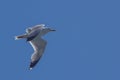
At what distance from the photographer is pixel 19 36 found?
623 inches

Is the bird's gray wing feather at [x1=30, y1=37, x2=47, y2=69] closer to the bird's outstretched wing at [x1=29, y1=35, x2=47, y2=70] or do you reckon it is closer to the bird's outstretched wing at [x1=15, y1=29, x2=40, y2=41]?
the bird's outstretched wing at [x1=29, y1=35, x2=47, y2=70]

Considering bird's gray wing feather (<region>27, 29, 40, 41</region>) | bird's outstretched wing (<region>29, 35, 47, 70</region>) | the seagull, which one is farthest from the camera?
bird's outstretched wing (<region>29, 35, 47, 70</region>)

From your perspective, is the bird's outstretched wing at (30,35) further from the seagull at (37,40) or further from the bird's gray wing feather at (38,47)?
the bird's gray wing feather at (38,47)

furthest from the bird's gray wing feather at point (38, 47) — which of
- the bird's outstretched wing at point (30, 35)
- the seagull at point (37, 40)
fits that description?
the bird's outstretched wing at point (30, 35)

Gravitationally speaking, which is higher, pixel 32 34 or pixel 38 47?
pixel 32 34

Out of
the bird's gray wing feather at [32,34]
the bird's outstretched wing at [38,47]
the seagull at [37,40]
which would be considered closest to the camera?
the bird's gray wing feather at [32,34]

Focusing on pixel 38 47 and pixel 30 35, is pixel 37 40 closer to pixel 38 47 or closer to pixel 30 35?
pixel 38 47

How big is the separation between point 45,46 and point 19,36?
185 centimetres

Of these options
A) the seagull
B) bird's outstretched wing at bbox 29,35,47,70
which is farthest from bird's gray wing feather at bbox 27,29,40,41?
bird's outstretched wing at bbox 29,35,47,70

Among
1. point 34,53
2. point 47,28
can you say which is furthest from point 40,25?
point 34,53

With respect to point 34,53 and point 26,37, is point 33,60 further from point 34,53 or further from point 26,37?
point 26,37

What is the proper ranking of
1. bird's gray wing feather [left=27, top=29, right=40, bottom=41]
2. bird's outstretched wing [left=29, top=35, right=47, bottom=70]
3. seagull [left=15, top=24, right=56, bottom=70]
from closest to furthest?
bird's gray wing feather [left=27, top=29, right=40, bottom=41], seagull [left=15, top=24, right=56, bottom=70], bird's outstretched wing [left=29, top=35, right=47, bottom=70]

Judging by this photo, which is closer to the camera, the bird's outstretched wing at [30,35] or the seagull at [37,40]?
the bird's outstretched wing at [30,35]

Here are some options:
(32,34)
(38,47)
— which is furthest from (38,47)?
(32,34)
